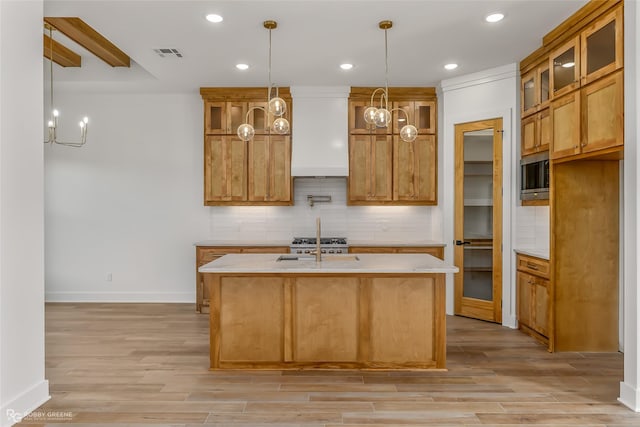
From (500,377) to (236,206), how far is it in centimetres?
413

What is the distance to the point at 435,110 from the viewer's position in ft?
20.2

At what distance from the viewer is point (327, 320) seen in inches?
146

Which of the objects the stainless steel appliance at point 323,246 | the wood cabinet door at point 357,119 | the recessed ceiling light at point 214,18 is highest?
the recessed ceiling light at point 214,18

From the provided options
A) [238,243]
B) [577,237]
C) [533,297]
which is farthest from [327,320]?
[238,243]

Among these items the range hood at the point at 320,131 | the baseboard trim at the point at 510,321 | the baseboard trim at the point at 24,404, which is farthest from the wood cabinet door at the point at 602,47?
the baseboard trim at the point at 24,404

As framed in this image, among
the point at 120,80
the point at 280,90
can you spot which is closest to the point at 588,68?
the point at 280,90

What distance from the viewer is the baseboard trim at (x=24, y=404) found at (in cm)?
277

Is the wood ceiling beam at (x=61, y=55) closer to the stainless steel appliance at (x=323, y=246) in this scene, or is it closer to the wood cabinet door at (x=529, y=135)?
the stainless steel appliance at (x=323, y=246)

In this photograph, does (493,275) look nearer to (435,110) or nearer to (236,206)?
(435,110)

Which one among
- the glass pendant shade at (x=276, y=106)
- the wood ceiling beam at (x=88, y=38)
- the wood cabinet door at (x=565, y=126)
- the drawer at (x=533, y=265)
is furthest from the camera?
the wood ceiling beam at (x=88, y=38)

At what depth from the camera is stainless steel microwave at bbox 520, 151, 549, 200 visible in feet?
14.7

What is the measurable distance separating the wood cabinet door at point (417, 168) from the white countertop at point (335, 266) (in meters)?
2.17

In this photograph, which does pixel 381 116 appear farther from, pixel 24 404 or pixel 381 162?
pixel 24 404

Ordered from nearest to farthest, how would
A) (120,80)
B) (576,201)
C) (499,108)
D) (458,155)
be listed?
(576,201), (499,108), (458,155), (120,80)
